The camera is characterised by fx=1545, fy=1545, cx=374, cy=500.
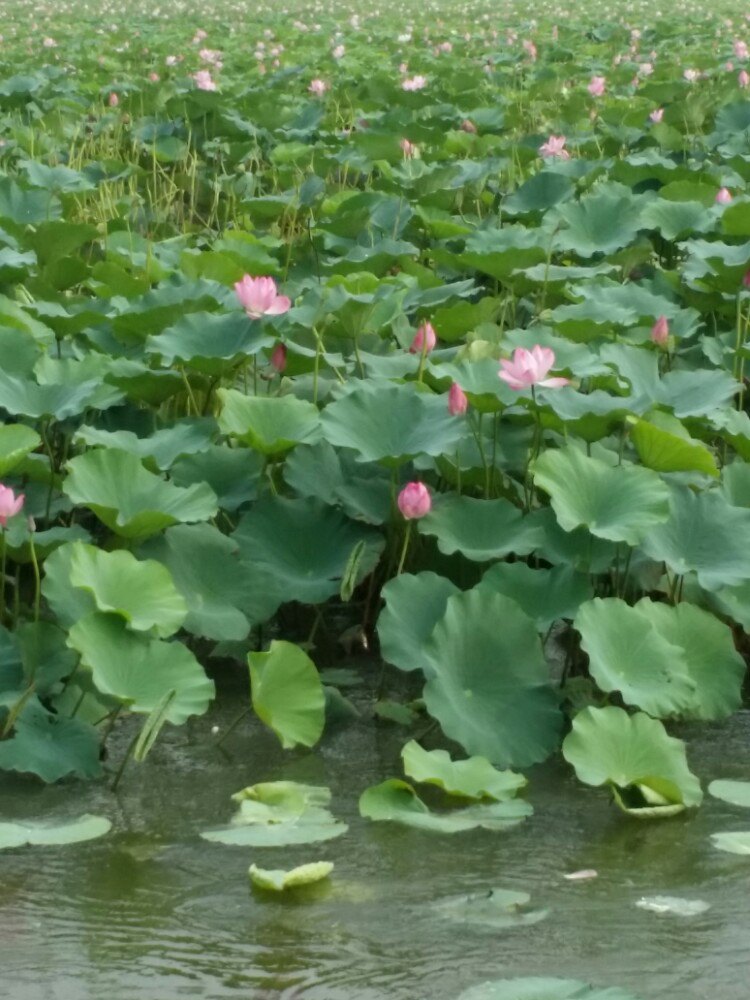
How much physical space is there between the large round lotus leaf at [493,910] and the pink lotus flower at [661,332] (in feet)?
4.86

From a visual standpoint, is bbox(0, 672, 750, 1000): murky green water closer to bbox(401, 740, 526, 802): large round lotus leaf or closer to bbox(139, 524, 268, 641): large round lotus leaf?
bbox(401, 740, 526, 802): large round lotus leaf

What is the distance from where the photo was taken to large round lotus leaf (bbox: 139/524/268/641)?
2.31 m

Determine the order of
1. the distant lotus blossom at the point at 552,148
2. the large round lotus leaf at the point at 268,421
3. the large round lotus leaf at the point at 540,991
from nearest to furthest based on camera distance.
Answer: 1. the large round lotus leaf at the point at 540,991
2. the large round lotus leaf at the point at 268,421
3. the distant lotus blossom at the point at 552,148

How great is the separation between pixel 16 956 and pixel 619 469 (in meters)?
1.16

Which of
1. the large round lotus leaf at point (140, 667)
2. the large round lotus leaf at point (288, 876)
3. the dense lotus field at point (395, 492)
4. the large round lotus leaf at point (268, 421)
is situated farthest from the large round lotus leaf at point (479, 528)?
the large round lotus leaf at point (288, 876)

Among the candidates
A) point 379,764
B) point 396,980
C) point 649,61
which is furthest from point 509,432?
point 649,61

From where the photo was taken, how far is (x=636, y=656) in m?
Result: 2.15

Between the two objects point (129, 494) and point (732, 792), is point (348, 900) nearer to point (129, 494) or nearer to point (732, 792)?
point (732, 792)

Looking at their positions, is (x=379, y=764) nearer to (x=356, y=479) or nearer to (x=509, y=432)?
(x=356, y=479)

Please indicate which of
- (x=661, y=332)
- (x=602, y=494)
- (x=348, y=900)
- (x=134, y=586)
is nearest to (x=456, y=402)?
(x=602, y=494)

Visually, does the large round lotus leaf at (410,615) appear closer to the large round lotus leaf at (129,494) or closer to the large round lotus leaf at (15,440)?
the large round lotus leaf at (129,494)

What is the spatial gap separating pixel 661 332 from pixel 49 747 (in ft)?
4.85

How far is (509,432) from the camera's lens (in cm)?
268

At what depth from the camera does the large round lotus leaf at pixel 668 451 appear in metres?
2.34
